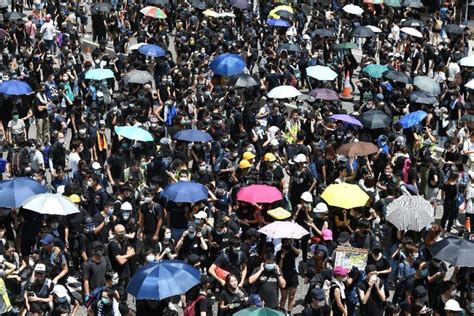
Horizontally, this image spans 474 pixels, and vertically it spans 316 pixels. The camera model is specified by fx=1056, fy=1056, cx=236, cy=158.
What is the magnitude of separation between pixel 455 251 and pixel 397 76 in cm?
897

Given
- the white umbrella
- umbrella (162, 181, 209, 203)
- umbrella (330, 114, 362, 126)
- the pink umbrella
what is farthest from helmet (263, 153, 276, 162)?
the white umbrella

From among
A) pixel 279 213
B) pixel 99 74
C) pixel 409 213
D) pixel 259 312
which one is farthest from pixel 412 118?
pixel 259 312

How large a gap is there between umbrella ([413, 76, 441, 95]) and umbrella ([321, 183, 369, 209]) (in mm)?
6754

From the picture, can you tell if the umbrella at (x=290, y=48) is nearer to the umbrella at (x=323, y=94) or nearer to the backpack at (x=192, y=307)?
the umbrella at (x=323, y=94)

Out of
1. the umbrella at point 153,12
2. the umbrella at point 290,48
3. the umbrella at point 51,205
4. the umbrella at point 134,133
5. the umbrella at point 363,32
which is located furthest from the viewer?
the umbrella at point 153,12

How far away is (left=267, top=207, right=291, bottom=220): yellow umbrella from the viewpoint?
14803mm

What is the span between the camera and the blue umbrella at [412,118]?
19.2 m

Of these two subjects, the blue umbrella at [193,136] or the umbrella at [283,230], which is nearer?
the umbrella at [283,230]

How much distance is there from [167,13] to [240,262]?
18241mm

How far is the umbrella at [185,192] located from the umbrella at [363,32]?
1186 centimetres

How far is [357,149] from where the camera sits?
17656mm

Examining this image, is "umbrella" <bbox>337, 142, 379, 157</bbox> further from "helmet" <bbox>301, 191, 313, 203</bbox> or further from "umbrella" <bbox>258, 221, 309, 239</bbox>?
"umbrella" <bbox>258, 221, 309, 239</bbox>

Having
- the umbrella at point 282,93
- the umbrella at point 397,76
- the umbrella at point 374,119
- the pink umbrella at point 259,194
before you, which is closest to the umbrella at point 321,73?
the umbrella at point 397,76

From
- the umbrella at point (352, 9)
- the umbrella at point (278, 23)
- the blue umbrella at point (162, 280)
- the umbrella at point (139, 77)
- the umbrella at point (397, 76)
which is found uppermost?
the blue umbrella at point (162, 280)
